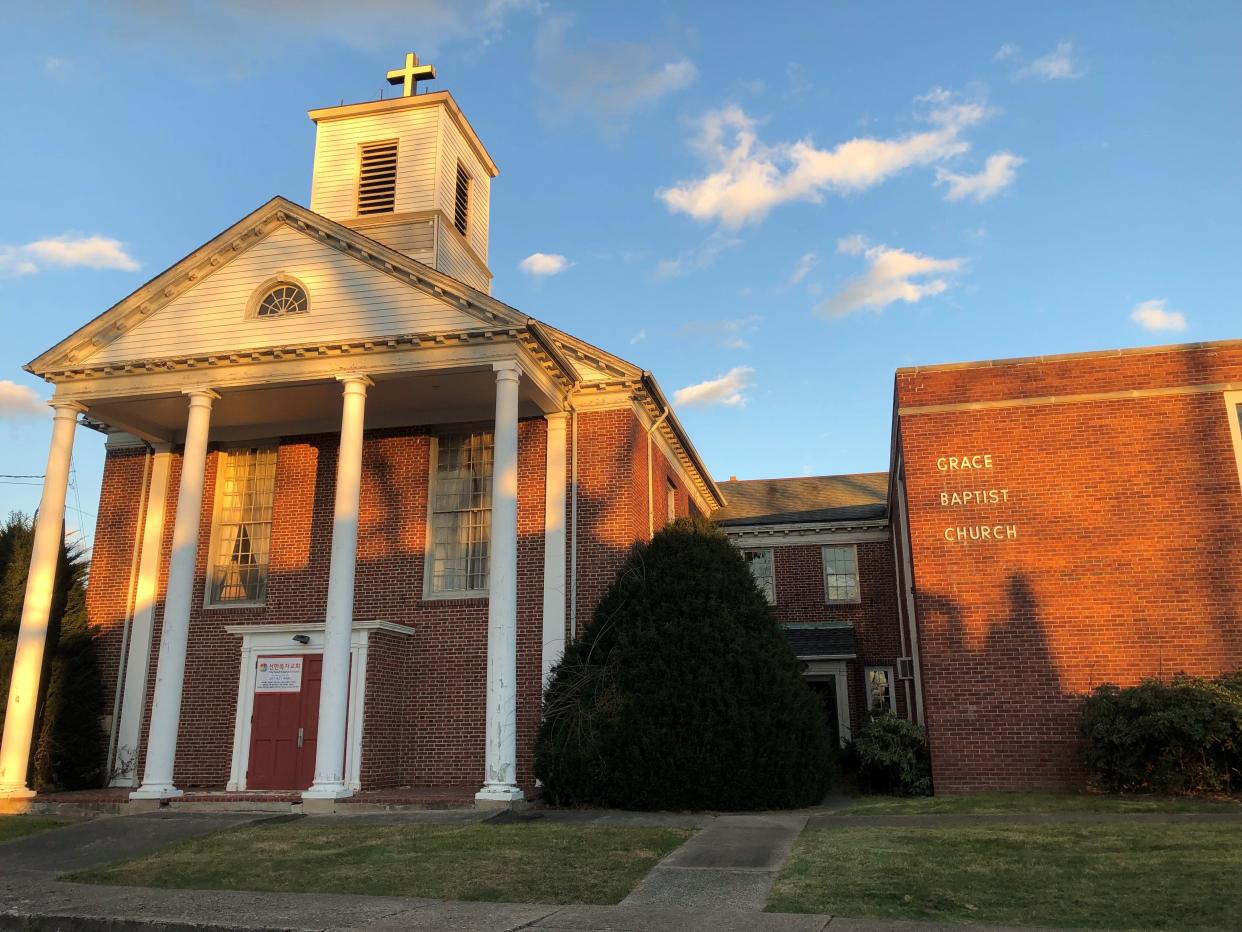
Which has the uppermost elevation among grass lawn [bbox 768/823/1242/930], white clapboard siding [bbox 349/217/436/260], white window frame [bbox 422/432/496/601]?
white clapboard siding [bbox 349/217/436/260]

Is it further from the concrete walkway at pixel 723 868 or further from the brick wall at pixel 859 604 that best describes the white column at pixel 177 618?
the brick wall at pixel 859 604

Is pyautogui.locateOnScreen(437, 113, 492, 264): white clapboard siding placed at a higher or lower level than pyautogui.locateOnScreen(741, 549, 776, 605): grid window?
higher

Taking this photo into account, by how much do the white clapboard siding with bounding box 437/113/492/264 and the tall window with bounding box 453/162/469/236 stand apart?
118 millimetres

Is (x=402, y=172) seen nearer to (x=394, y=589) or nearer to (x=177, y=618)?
(x=394, y=589)

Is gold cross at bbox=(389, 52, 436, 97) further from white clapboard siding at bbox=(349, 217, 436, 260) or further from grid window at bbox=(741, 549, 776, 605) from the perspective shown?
grid window at bbox=(741, 549, 776, 605)

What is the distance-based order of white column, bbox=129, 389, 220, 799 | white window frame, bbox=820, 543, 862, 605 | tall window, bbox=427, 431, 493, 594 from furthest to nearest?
white window frame, bbox=820, 543, 862, 605 < tall window, bbox=427, 431, 493, 594 < white column, bbox=129, 389, 220, 799

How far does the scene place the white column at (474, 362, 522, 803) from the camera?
49.5 feet

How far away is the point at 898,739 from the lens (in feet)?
55.5

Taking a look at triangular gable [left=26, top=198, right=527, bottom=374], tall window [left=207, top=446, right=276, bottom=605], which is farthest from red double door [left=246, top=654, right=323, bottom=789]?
triangular gable [left=26, top=198, right=527, bottom=374]

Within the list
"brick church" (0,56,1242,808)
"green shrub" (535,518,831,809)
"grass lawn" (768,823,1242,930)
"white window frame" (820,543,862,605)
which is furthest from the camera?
"white window frame" (820,543,862,605)

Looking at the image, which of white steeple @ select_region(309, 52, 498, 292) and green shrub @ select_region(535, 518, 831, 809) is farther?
white steeple @ select_region(309, 52, 498, 292)

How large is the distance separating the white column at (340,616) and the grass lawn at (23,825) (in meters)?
3.77

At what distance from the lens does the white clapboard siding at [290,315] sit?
17.6 meters

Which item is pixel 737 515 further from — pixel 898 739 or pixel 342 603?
pixel 342 603
